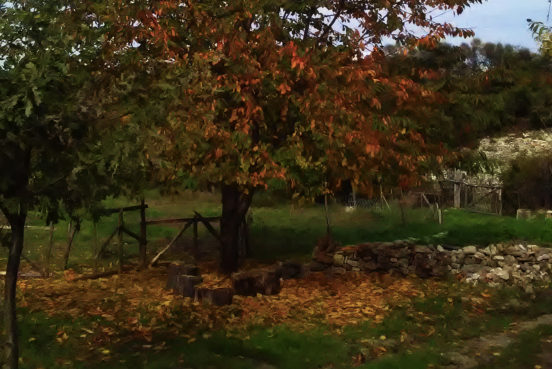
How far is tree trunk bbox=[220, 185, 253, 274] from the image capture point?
1582 centimetres

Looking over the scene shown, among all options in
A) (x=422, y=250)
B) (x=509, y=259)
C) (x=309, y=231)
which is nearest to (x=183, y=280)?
(x=422, y=250)

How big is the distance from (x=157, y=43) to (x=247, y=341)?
6370 millimetres

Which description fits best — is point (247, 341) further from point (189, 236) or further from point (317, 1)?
point (189, 236)

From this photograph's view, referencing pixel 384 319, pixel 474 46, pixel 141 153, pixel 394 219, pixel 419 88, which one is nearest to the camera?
pixel 141 153

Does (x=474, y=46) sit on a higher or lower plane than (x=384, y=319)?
higher

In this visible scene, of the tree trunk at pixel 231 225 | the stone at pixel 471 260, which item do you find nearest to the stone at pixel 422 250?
the stone at pixel 471 260

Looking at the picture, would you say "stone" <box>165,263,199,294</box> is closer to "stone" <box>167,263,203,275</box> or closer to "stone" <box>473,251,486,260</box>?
"stone" <box>167,263,203,275</box>

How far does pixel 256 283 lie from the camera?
13664mm

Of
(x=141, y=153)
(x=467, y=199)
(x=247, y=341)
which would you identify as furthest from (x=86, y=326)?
(x=467, y=199)

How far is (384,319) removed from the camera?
1196cm

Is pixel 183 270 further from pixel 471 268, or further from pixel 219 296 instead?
pixel 471 268

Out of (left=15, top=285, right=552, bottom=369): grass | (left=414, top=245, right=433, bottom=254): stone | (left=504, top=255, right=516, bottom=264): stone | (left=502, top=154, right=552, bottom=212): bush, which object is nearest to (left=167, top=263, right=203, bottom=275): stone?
(left=15, top=285, right=552, bottom=369): grass

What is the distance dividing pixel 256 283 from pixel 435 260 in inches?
214

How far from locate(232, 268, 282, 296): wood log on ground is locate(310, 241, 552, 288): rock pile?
2.66 meters
